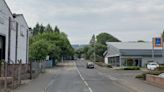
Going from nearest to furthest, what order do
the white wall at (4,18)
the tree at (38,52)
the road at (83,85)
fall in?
the road at (83,85)
the white wall at (4,18)
the tree at (38,52)

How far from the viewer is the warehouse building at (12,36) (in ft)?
146

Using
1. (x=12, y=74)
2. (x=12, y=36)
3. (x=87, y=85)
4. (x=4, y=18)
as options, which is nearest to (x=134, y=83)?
(x=87, y=85)

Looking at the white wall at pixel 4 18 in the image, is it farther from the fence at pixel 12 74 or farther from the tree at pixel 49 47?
the tree at pixel 49 47

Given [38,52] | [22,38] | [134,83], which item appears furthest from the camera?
[38,52]

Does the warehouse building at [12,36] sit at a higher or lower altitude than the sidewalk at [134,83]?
higher

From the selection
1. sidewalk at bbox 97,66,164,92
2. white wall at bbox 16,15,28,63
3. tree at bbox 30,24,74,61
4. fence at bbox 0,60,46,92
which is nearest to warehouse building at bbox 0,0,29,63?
white wall at bbox 16,15,28,63

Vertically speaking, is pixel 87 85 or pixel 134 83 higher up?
pixel 87 85

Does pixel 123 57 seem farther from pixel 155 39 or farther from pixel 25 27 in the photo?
pixel 155 39

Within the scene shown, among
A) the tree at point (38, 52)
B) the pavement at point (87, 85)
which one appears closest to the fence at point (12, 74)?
the pavement at point (87, 85)

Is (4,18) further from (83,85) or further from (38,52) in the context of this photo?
(38,52)

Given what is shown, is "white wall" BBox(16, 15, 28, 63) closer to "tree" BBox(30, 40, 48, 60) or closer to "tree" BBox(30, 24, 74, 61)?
"tree" BBox(30, 40, 48, 60)

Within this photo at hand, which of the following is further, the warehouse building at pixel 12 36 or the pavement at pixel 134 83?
the warehouse building at pixel 12 36

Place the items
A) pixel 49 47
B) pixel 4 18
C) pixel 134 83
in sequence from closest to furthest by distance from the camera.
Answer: pixel 134 83
pixel 4 18
pixel 49 47

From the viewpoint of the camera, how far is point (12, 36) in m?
50.2
